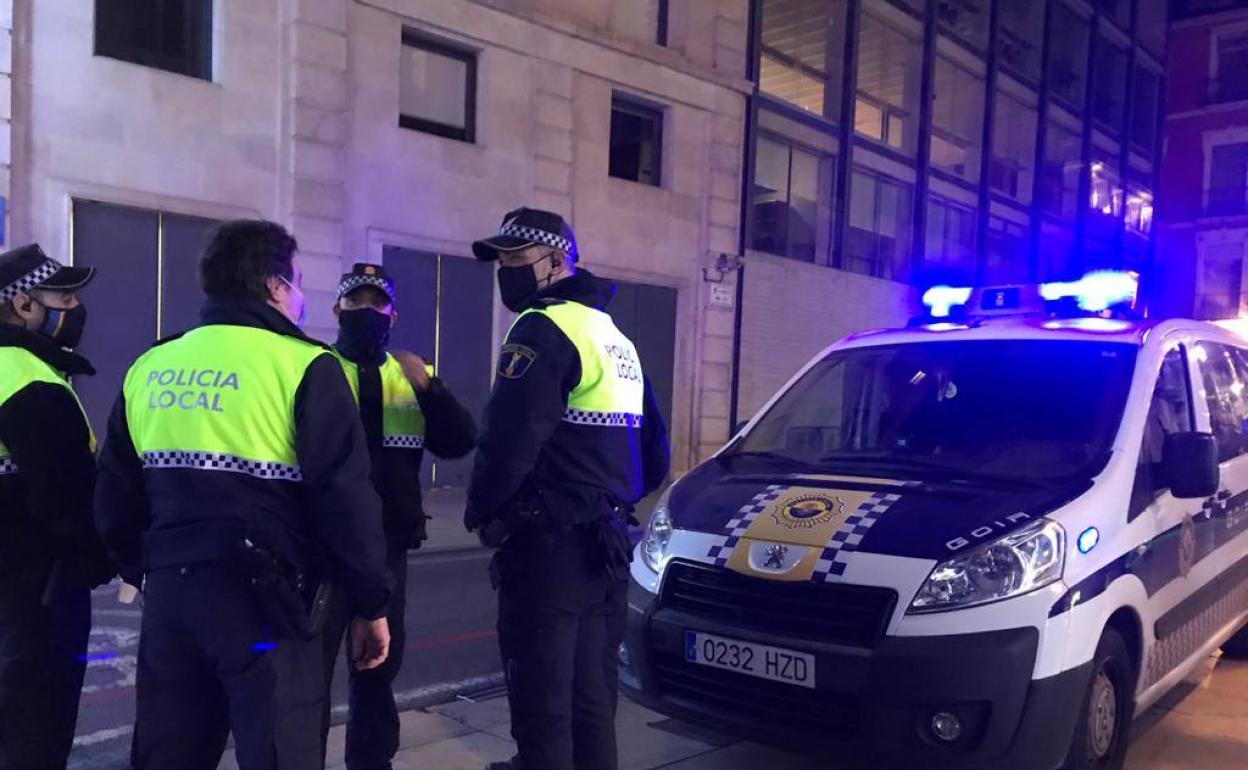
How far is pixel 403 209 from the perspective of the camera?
1214cm

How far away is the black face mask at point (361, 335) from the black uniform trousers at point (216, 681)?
1311 millimetres

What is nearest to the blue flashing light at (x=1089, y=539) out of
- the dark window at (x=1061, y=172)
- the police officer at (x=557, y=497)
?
the police officer at (x=557, y=497)

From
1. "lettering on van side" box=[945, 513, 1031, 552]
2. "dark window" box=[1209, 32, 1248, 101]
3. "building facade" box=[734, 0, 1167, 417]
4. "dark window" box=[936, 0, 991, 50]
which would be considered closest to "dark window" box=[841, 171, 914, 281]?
"building facade" box=[734, 0, 1167, 417]

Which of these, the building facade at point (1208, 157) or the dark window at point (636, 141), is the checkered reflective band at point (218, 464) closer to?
the dark window at point (636, 141)

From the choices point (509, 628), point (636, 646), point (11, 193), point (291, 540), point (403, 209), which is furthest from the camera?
point (403, 209)

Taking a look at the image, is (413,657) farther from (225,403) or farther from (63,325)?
(225,403)

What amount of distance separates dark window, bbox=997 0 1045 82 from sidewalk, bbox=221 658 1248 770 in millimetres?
20846

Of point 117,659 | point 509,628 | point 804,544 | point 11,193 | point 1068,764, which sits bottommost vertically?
point 117,659

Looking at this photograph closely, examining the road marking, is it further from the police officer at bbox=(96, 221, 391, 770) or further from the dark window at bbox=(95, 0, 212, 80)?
the dark window at bbox=(95, 0, 212, 80)

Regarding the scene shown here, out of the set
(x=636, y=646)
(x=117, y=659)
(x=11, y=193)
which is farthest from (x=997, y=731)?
(x=11, y=193)

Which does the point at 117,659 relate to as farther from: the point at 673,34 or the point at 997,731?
the point at 673,34

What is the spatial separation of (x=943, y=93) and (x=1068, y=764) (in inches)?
796

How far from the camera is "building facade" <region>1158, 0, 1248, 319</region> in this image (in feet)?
102

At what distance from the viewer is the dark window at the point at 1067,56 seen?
24109 mm
